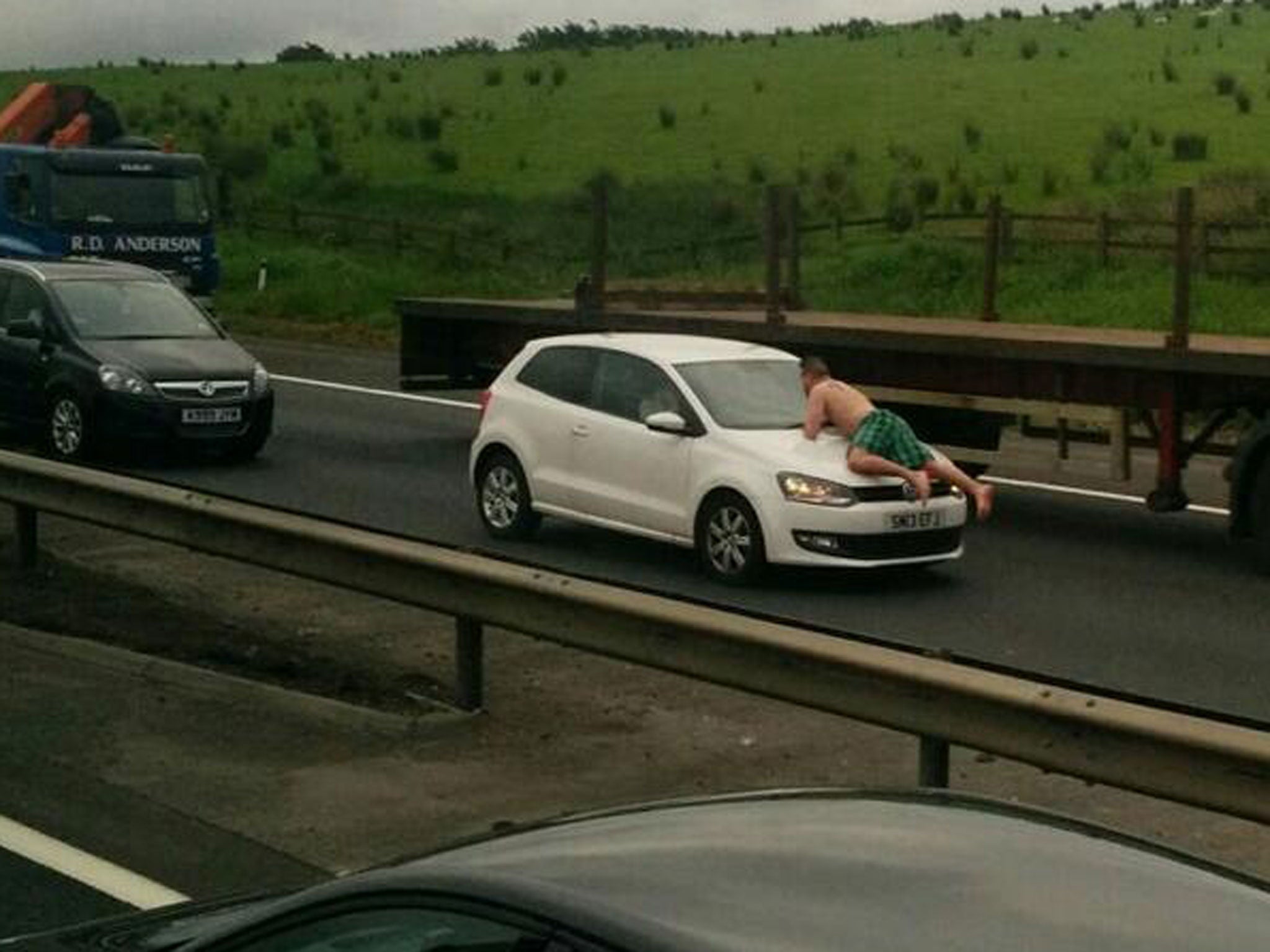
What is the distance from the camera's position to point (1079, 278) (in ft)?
113

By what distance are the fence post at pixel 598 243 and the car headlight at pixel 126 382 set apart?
3.69 meters

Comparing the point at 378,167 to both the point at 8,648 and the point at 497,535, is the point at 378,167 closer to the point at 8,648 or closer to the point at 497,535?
the point at 497,535

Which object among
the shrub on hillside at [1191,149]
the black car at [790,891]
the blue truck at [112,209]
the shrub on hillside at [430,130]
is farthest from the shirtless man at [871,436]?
the shrub on hillside at [430,130]

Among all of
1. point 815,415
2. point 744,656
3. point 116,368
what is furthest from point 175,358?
point 744,656

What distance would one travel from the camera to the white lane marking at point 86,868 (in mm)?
8062

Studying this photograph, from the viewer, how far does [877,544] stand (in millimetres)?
16000

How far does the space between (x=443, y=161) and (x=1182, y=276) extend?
1577 inches

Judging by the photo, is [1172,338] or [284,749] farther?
[1172,338]

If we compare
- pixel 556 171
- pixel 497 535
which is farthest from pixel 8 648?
pixel 556 171

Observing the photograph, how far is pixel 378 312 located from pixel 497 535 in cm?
2034

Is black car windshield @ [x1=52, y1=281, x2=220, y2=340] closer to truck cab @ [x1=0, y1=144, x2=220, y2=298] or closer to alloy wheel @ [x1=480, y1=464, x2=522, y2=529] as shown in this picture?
alloy wheel @ [x1=480, y1=464, x2=522, y2=529]

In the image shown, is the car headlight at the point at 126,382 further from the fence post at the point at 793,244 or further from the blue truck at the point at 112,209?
the blue truck at the point at 112,209

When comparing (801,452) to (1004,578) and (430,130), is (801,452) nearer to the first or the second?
(1004,578)

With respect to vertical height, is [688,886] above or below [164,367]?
above
